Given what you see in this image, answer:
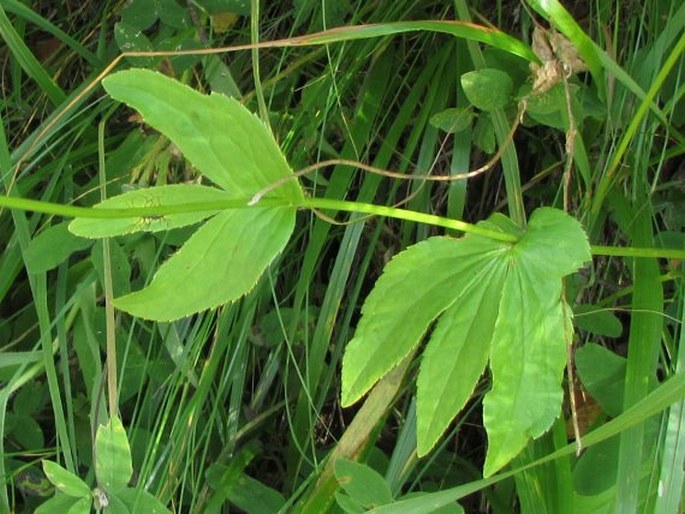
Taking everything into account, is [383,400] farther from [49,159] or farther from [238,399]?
[49,159]

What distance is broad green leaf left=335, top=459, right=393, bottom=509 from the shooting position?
2.97 ft

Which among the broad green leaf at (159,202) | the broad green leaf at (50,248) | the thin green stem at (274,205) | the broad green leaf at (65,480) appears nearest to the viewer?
the thin green stem at (274,205)

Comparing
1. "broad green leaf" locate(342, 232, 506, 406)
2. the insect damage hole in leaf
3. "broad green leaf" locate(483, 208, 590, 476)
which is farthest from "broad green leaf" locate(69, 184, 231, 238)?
"broad green leaf" locate(483, 208, 590, 476)

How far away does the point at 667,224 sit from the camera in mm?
1050

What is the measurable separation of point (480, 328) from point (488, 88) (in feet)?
1.02

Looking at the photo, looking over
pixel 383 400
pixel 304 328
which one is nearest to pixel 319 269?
pixel 304 328

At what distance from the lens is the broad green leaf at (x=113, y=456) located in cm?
92

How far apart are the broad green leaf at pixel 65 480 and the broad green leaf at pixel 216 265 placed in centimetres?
27

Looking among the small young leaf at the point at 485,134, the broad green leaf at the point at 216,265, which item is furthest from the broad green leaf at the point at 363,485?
the small young leaf at the point at 485,134

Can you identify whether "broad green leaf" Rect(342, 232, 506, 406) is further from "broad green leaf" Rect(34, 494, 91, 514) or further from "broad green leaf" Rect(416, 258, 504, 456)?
"broad green leaf" Rect(34, 494, 91, 514)

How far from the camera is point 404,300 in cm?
77

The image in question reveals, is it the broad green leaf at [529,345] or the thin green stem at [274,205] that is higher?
the thin green stem at [274,205]

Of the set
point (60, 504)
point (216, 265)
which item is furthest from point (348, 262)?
point (60, 504)

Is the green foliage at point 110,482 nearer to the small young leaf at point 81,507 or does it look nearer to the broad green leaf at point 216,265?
the small young leaf at point 81,507
